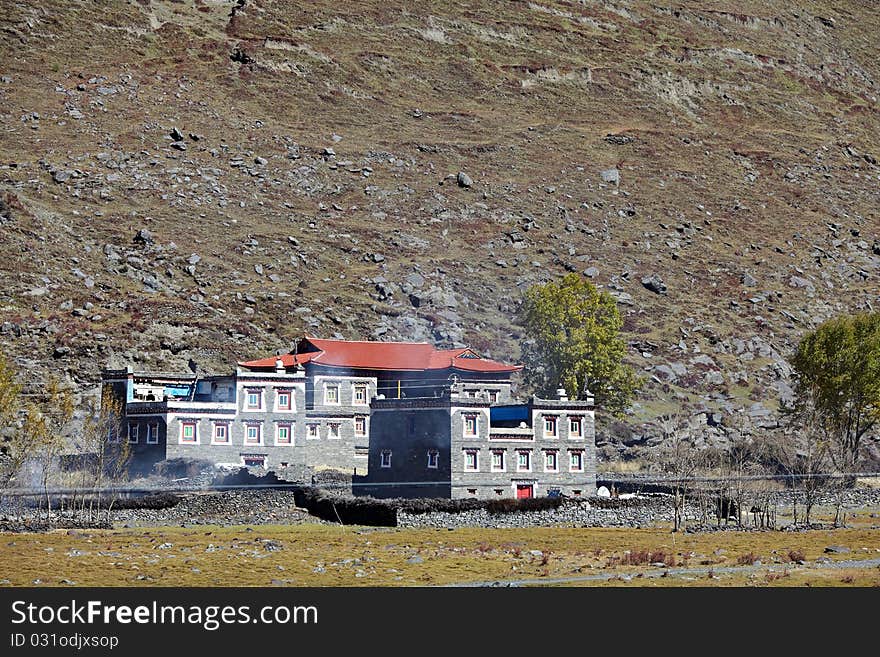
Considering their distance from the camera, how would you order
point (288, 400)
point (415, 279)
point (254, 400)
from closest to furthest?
1. point (254, 400)
2. point (288, 400)
3. point (415, 279)

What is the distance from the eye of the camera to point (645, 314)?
141m

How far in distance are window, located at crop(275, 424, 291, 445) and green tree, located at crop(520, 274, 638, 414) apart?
19976 mm

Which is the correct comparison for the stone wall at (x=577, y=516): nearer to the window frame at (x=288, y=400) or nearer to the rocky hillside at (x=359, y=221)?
the window frame at (x=288, y=400)

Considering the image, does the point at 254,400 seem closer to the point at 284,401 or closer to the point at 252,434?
the point at 284,401

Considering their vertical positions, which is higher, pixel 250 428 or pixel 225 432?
pixel 250 428

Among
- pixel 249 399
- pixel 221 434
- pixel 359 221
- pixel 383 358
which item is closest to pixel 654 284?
pixel 359 221

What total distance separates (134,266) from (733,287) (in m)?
62.8

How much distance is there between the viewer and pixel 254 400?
94625 millimetres

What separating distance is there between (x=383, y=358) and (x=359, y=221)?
185 feet

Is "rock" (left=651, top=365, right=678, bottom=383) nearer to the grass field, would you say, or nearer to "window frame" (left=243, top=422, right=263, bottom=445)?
"window frame" (left=243, top=422, right=263, bottom=445)

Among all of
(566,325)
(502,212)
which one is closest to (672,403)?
(566,325)

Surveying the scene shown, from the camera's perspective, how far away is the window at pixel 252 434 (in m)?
93.3

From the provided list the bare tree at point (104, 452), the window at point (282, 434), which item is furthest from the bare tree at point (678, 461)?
the bare tree at point (104, 452)
